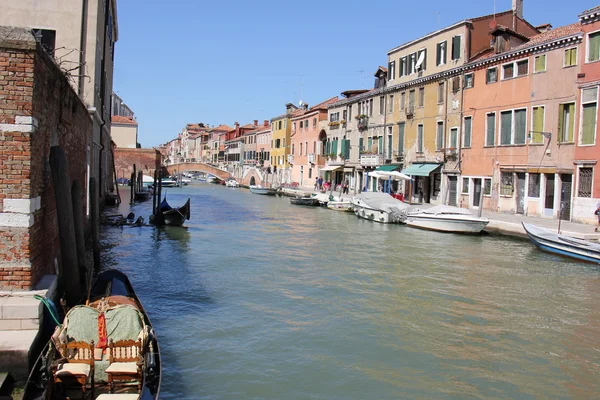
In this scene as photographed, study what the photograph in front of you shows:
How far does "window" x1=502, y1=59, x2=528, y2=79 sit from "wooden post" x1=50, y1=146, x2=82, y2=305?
17101 mm

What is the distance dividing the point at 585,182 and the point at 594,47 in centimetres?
385

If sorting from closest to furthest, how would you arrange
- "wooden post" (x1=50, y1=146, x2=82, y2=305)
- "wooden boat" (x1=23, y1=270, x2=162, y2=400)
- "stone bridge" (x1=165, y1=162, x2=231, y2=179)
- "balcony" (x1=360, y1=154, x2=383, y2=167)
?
"wooden boat" (x1=23, y1=270, x2=162, y2=400) < "wooden post" (x1=50, y1=146, x2=82, y2=305) < "balcony" (x1=360, y1=154, x2=383, y2=167) < "stone bridge" (x1=165, y1=162, x2=231, y2=179)

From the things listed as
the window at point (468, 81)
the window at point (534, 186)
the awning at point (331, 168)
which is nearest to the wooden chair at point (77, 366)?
the window at point (534, 186)

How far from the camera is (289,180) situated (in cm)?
4938

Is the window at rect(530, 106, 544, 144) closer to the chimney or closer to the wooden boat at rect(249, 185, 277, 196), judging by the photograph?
the chimney

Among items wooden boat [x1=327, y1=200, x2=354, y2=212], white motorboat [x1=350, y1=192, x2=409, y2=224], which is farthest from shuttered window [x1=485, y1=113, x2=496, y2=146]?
wooden boat [x1=327, y1=200, x2=354, y2=212]

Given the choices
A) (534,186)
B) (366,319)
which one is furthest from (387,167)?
(366,319)

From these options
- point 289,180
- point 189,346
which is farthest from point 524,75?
point 289,180

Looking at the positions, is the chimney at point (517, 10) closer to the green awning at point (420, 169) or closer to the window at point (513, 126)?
the window at point (513, 126)

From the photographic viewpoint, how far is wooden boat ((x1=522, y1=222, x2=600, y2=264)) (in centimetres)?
1271

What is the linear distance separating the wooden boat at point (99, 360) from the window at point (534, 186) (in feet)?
54.1

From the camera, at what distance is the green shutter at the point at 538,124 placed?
18578mm

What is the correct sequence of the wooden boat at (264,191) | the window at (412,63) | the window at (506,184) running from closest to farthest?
the window at (506,184) < the window at (412,63) < the wooden boat at (264,191)

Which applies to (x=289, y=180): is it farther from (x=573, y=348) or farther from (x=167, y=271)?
(x=573, y=348)
